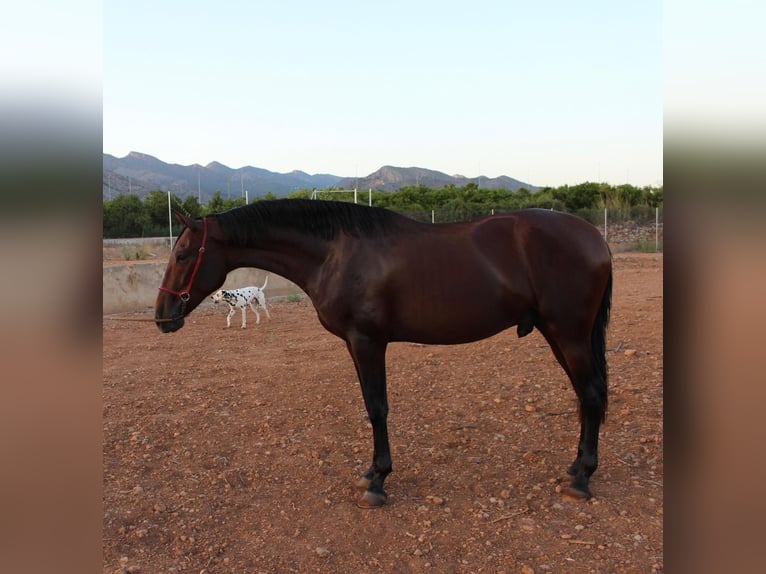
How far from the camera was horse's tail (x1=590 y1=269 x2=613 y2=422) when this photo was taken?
11.5ft

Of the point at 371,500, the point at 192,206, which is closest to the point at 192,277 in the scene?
the point at 371,500

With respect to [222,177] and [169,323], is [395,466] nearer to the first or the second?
[169,323]

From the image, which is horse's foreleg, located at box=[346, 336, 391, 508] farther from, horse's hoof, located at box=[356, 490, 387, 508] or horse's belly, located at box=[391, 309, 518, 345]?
horse's belly, located at box=[391, 309, 518, 345]

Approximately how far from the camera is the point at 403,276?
11.1ft

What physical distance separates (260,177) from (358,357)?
458 ft

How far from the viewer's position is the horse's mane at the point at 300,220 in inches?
134

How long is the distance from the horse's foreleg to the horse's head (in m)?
1.00

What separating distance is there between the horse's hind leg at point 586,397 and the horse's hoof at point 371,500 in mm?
1185
